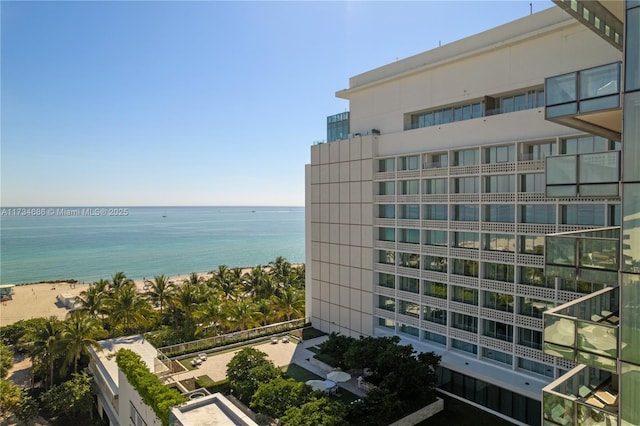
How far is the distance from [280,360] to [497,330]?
652 inches

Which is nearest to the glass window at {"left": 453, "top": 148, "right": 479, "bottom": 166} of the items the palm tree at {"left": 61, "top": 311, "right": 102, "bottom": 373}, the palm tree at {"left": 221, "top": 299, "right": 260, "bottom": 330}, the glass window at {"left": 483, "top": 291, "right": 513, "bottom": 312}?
the glass window at {"left": 483, "top": 291, "right": 513, "bottom": 312}

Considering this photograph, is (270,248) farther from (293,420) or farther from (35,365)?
(293,420)

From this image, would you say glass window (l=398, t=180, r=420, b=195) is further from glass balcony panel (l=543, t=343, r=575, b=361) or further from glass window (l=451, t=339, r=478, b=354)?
glass balcony panel (l=543, t=343, r=575, b=361)

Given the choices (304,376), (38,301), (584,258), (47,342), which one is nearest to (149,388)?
(304,376)

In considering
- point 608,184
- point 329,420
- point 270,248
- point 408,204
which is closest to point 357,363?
point 329,420

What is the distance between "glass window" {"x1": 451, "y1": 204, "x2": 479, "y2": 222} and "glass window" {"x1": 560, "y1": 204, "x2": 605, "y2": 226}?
18.1ft

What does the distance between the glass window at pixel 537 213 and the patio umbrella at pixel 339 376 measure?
1518 cm

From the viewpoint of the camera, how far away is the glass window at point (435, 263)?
3005 cm

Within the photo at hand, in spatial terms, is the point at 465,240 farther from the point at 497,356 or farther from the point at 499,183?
the point at 497,356

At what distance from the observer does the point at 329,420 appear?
20.6 metres

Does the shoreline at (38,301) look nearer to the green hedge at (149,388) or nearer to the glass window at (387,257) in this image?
the green hedge at (149,388)

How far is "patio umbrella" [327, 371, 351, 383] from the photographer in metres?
28.0

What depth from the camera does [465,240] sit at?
93.4 ft

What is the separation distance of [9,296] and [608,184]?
98.9 metres
